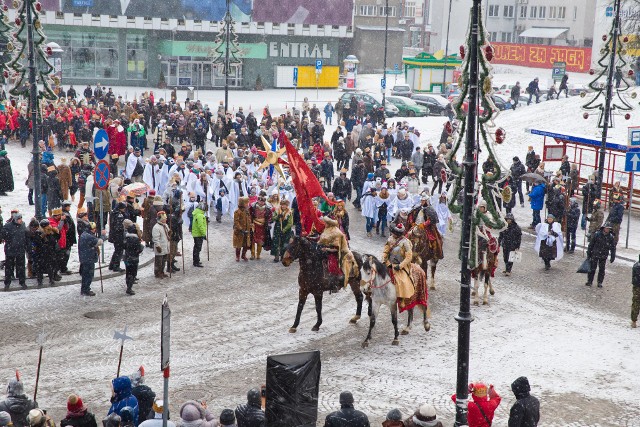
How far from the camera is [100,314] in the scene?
54.2 ft

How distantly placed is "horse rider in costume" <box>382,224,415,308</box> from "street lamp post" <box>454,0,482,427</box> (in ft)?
14.6

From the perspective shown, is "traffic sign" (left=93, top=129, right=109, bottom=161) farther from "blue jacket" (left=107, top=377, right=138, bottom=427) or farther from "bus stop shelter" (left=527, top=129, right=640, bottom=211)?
"bus stop shelter" (left=527, top=129, right=640, bottom=211)

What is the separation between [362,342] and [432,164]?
1535cm

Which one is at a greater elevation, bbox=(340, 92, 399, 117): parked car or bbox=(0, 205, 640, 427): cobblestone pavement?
bbox=(340, 92, 399, 117): parked car

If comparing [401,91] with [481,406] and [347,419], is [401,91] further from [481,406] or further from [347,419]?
[347,419]

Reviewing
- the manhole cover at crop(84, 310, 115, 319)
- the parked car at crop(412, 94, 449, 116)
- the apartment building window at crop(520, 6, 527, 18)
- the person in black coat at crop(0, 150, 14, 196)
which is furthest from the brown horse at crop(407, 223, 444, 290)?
the apartment building window at crop(520, 6, 527, 18)

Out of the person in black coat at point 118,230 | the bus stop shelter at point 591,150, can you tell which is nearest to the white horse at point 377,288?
the person in black coat at point 118,230

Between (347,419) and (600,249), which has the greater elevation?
(600,249)

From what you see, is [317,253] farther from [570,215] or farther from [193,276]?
[570,215]

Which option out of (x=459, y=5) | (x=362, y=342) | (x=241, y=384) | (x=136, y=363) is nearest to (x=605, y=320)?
(x=362, y=342)

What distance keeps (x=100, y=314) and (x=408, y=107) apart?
33629mm

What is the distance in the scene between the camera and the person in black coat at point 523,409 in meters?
10.1

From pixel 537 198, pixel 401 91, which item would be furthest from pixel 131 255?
pixel 401 91

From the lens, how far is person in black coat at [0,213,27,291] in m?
17.5
